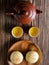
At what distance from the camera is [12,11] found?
1.05 m

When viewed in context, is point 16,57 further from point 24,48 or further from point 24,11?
point 24,11

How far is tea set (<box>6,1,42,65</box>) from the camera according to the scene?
1040mm

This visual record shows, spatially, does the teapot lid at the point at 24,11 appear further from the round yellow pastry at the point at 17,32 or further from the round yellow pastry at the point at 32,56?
the round yellow pastry at the point at 32,56

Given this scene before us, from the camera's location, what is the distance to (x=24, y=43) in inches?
45.4

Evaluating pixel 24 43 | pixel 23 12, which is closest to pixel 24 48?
pixel 24 43

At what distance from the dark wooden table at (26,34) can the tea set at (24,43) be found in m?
0.03

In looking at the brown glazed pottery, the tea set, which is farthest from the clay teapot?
the brown glazed pottery

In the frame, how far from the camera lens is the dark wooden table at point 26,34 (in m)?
1.16

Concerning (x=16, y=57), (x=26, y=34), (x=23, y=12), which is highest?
(x=23, y=12)

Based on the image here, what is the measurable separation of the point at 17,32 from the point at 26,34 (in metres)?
0.06

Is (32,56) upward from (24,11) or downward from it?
downward

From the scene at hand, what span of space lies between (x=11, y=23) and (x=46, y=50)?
0.27 meters

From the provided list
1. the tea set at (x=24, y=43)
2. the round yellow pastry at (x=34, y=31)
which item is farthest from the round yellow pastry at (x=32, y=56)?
the round yellow pastry at (x=34, y=31)

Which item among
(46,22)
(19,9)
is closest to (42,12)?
(46,22)
